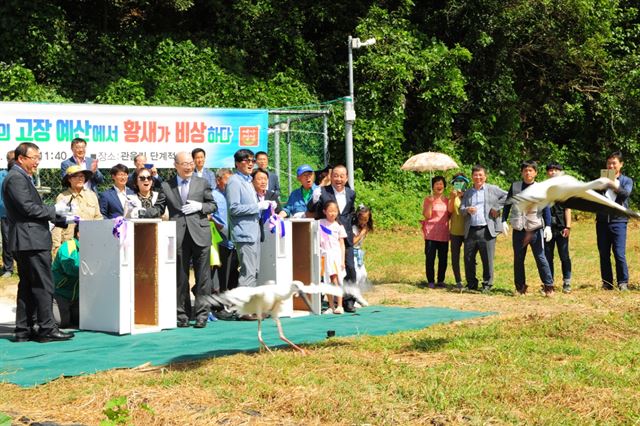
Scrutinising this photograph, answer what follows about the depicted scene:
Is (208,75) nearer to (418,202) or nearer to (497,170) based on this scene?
(418,202)

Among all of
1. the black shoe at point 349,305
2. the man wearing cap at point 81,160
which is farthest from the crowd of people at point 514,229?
the man wearing cap at point 81,160

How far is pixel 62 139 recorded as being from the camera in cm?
1373

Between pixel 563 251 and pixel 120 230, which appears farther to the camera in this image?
pixel 563 251

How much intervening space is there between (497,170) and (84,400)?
22249 millimetres

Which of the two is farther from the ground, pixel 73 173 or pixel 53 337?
pixel 73 173

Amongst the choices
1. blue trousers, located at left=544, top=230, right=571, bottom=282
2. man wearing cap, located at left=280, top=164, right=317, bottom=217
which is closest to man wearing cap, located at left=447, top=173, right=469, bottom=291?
blue trousers, located at left=544, top=230, right=571, bottom=282

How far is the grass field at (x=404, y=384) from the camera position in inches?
233

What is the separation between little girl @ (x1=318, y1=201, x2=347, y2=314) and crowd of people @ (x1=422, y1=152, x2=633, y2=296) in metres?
2.47

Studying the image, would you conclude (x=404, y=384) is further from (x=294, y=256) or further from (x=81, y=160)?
(x=81, y=160)

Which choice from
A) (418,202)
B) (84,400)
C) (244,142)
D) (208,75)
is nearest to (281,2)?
(208,75)

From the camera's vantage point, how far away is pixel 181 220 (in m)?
10.1

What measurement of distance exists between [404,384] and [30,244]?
4103 millimetres

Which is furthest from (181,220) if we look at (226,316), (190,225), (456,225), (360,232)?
(456,225)

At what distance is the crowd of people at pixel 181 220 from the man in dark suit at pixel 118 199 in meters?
0.01
